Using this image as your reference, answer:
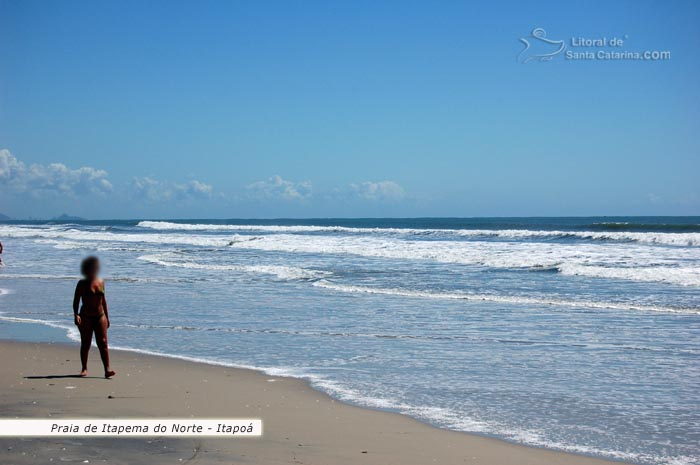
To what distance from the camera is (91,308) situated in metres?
8.05

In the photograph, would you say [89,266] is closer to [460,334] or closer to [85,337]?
[85,337]

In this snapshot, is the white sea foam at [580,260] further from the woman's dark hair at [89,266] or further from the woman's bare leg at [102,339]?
the woman's dark hair at [89,266]

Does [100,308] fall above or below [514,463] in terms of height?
above

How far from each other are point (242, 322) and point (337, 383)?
5110mm

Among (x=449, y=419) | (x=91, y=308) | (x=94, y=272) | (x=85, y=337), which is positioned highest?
(x=94, y=272)

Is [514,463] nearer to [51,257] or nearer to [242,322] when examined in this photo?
[242,322]

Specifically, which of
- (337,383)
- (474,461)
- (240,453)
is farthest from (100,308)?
(474,461)

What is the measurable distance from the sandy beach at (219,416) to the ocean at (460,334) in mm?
371

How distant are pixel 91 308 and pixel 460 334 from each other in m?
5.74

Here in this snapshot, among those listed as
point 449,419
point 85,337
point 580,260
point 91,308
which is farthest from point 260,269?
point 449,419

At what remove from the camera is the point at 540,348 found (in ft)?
33.4

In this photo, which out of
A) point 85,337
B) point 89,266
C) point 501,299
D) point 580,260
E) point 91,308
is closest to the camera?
point 89,266

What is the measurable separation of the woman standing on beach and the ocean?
97cm

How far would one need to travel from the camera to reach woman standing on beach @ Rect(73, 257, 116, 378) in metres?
7.94
